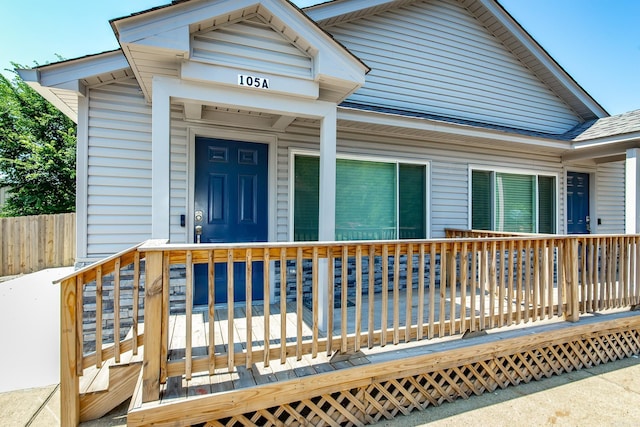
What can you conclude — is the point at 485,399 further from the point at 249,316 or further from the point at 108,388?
the point at 108,388

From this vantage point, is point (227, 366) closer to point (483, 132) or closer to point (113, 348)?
point (113, 348)

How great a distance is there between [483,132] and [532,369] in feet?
11.4

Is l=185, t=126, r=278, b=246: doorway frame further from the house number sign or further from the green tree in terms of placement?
the green tree

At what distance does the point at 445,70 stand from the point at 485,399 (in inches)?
205

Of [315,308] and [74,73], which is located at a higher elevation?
[74,73]

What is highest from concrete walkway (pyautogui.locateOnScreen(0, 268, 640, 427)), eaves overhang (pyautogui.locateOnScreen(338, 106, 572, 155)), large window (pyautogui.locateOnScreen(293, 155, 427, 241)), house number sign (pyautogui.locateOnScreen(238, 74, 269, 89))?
eaves overhang (pyautogui.locateOnScreen(338, 106, 572, 155))

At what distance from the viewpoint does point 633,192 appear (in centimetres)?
499

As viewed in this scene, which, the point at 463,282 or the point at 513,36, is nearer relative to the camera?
the point at 463,282

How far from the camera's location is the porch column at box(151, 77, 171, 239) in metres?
2.73

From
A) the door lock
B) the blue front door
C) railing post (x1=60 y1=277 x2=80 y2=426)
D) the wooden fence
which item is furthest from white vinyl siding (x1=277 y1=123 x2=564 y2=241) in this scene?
the wooden fence

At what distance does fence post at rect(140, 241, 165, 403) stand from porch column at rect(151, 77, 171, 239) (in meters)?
0.68

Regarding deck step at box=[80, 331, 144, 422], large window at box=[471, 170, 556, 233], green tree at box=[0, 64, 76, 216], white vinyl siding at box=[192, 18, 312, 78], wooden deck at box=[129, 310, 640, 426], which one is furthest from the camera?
green tree at box=[0, 64, 76, 216]

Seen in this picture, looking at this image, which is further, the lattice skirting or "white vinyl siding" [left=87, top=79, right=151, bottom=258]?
"white vinyl siding" [left=87, top=79, right=151, bottom=258]

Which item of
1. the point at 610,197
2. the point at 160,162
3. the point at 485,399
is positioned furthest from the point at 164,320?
the point at 610,197
